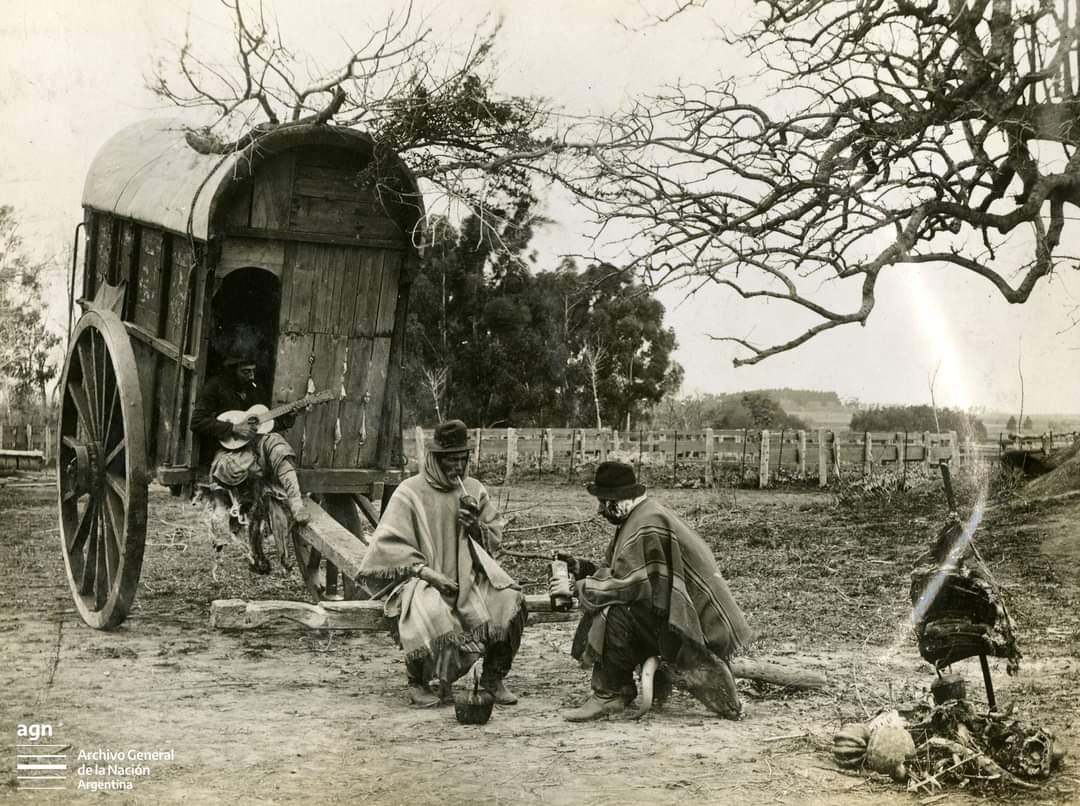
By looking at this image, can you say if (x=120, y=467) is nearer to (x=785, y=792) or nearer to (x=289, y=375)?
(x=289, y=375)

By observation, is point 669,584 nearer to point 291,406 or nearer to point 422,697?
point 422,697

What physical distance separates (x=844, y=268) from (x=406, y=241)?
331 centimetres

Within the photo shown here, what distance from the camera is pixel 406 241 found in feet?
21.0

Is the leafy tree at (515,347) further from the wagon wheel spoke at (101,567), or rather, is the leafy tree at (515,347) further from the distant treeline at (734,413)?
the wagon wheel spoke at (101,567)

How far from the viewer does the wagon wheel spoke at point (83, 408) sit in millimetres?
6861

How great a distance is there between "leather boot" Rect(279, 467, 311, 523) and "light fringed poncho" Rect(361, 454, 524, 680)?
45.3 inches

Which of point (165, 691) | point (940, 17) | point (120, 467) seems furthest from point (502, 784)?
point (940, 17)

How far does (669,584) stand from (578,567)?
50 centimetres

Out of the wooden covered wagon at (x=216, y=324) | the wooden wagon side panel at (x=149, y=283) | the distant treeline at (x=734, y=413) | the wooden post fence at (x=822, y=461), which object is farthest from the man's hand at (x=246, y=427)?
the wooden post fence at (x=822, y=461)

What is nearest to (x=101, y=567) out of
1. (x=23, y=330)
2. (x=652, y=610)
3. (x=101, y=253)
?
(x=101, y=253)

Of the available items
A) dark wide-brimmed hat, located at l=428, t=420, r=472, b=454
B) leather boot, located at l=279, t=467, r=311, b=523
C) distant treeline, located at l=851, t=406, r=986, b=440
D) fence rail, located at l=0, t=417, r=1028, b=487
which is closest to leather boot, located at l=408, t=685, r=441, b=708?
dark wide-brimmed hat, located at l=428, t=420, r=472, b=454

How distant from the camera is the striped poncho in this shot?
477 centimetres

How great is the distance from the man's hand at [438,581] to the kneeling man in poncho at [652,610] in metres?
0.58

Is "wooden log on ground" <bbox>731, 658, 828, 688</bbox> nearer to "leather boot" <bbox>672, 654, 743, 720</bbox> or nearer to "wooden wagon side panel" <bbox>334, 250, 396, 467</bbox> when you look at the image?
"leather boot" <bbox>672, 654, 743, 720</bbox>
